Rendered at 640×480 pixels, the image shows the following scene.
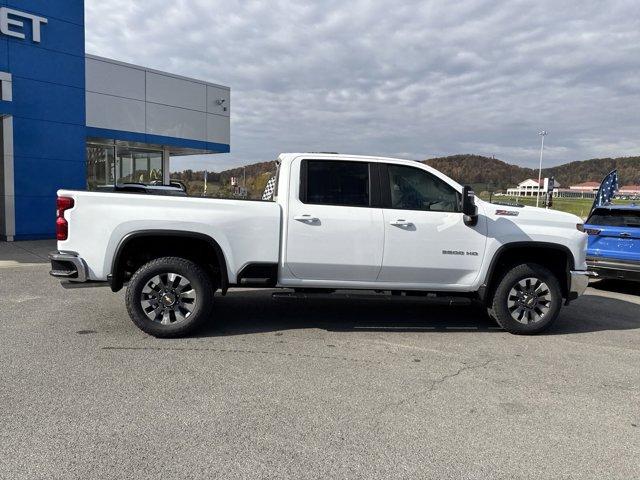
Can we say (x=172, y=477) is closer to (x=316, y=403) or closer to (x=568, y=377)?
(x=316, y=403)

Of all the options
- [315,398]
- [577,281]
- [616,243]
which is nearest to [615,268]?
[616,243]

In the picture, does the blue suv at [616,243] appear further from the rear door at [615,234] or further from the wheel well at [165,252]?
the wheel well at [165,252]

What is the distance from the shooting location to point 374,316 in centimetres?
655

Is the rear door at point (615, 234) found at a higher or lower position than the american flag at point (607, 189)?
lower

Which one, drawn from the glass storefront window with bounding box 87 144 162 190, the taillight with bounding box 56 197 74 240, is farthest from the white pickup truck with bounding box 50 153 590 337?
the glass storefront window with bounding box 87 144 162 190

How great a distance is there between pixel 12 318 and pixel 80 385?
2664 millimetres

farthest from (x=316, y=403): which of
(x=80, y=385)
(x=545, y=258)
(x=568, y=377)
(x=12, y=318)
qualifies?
(x=12, y=318)

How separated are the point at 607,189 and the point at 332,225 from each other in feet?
40.8

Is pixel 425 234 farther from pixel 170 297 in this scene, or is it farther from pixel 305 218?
pixel 170 297

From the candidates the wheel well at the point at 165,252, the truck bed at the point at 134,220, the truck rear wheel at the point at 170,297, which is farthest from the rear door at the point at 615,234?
the truck rear wheel at the point at 170,297

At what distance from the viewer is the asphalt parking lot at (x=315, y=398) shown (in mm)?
3018

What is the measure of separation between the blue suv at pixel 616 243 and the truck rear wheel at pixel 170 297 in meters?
6.91

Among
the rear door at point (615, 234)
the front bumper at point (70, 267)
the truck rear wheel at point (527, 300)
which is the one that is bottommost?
the truck rear wheel at point (527, 300)

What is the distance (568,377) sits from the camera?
454 cm
